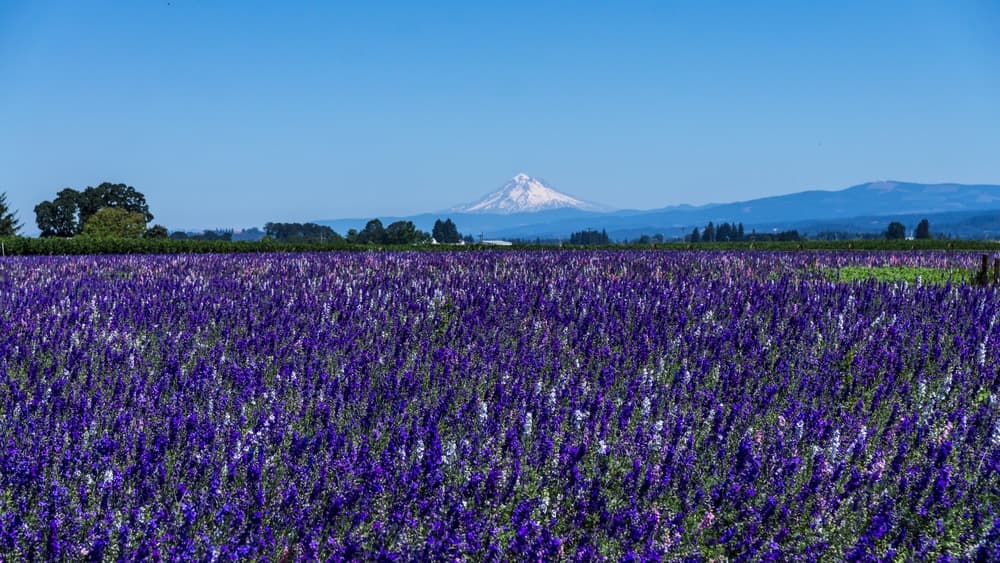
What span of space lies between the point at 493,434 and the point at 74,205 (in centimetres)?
10251

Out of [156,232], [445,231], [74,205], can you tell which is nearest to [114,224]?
[156,232]

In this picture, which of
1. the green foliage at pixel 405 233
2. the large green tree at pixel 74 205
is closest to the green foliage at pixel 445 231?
the green foliage at pixel 405 233

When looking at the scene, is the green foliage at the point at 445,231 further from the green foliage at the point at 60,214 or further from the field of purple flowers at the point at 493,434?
the field of purple flowers at the point at 493,434

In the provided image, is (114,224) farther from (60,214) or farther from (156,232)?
(60,214)

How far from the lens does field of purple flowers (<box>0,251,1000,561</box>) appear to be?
3553 millimetres

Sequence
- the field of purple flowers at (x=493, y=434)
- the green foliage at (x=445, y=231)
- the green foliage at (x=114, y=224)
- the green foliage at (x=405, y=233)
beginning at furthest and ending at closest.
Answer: the green foliage at (x=445, y=231) < the green foliage at (x=405, y=233) < the green foliage at (x=114, y=224) < the field of purple flowers at (x=493, y=434)

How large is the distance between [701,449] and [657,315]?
4.68 meters

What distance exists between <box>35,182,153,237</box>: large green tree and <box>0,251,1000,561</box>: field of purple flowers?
9320 centimetres

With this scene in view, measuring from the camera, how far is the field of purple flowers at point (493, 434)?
3.55 metres

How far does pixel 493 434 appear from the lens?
4.86 meters

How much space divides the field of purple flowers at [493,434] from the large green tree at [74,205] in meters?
93.2

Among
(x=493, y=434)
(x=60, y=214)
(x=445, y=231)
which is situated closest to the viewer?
(x=493, y=434)

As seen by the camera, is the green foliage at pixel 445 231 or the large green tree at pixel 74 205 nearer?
the large green tree at pixel 74 205

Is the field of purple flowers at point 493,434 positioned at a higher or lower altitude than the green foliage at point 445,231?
lower
